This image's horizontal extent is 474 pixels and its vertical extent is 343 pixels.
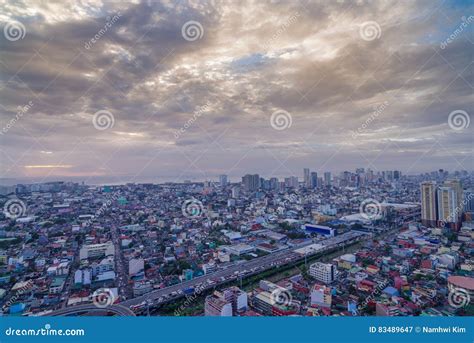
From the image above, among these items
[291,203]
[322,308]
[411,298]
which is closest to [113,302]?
[322,308]

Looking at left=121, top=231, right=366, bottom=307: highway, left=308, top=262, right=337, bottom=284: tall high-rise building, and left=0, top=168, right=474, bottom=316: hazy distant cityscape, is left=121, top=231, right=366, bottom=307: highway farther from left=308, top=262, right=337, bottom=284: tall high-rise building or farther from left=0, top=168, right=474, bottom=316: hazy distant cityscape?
left=308, top=262, right=337, bottom=284: tall high-rise building

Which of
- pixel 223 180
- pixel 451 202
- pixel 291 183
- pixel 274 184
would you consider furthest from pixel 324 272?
pixel 274 184

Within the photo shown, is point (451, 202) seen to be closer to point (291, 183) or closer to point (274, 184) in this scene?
point (291, 183)

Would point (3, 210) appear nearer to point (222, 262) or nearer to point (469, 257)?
point (222, 262)

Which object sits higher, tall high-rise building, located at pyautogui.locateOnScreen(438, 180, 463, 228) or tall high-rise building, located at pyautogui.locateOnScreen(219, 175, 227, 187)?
tall high-rise building, located at pyautogui.locateOnScreen(219, 175, 227, 187)

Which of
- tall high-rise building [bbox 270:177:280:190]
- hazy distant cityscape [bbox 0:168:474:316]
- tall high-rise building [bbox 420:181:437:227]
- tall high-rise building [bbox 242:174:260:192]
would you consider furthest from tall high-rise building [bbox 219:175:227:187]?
tall high-rise building [bbox 420:181:437:227]
